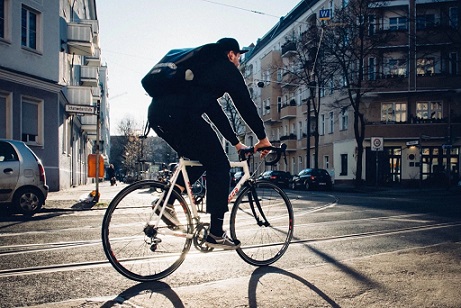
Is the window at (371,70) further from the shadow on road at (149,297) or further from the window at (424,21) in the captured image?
the shadow on road at (149,297)

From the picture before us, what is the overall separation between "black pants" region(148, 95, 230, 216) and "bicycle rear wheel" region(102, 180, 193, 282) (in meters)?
0.27

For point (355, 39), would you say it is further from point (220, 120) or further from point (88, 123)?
point (220, 120)

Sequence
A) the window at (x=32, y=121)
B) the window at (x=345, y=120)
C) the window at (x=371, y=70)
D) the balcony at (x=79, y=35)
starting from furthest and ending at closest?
1. the window at (x=345, y=120)
2. the window at (x=371, y=70)
3. the balcony at (x=79, y=35)
4. the window at (x=32, y=121)

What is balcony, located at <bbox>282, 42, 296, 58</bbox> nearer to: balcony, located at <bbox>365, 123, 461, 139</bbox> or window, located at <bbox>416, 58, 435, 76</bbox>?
window, located at <bbox>416, 58, 435, 76</bbox>

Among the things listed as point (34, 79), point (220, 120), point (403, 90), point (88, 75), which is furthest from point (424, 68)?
point (220, 120)

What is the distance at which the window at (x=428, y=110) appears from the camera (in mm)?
40344

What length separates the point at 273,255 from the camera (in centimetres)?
476

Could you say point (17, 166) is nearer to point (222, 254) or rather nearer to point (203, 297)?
point (222, 254)

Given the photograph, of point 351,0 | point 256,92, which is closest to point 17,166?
point 351,0

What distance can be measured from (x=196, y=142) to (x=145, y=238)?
3.08ft

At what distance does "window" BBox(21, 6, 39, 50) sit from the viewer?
70.2 feet

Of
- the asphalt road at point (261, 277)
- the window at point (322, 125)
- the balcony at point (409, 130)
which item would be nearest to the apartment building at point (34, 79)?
the asphalt road at point (261, 277)

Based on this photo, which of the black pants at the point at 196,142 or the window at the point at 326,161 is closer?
the black pants at the point at 196,142

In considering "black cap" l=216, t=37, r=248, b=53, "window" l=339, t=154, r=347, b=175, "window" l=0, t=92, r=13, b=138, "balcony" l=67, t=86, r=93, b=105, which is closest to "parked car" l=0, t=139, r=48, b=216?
"black cap" l=216, t=37, r=248, b=53
